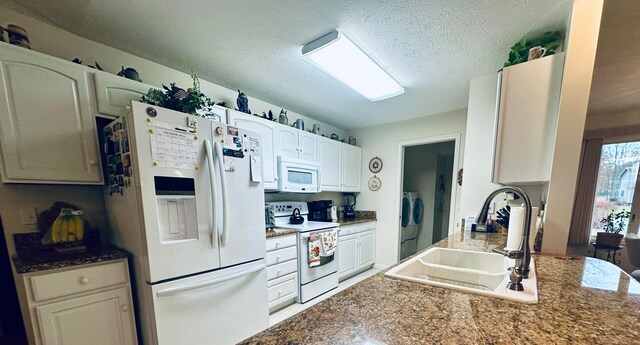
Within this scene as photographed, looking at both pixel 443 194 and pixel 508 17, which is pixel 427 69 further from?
pixel 443 194

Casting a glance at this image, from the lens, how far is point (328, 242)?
251 centimetres

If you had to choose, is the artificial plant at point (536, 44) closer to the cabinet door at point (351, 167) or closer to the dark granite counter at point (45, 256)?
the cabinet door at point (351, 167)

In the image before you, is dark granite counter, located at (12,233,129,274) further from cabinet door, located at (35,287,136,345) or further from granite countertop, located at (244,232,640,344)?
granite countertop, located at (244,232,640,344)

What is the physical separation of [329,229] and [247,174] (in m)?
1.35

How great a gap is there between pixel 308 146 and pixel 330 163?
511 millimetres

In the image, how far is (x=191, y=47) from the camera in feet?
5.33

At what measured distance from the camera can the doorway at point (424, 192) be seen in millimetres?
3824

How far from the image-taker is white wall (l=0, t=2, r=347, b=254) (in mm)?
1279

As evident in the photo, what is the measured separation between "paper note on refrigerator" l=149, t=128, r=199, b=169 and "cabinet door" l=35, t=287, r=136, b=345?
2.73 feet

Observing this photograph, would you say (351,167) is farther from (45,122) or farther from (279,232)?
(45,122)

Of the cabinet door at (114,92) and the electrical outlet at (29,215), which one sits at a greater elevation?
the cabinet door at (114,92)

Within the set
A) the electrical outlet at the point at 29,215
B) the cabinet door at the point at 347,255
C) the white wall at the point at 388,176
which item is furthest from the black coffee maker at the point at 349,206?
the electrical outlet at the point at 29,215

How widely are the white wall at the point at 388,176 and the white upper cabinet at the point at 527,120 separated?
177 centimetres

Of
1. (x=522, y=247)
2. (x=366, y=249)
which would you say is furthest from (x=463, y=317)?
(x=366, y=249)
